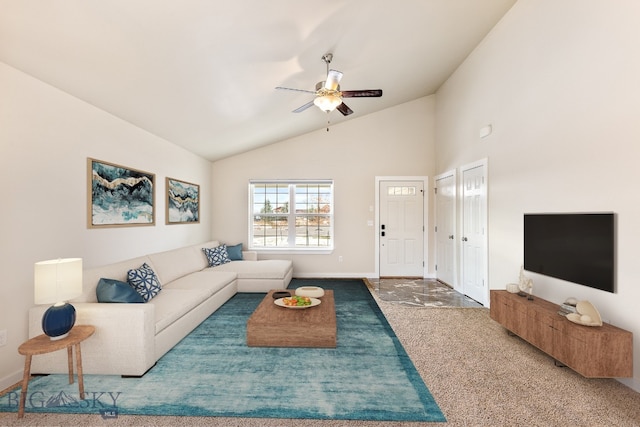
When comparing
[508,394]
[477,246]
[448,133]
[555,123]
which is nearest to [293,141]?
[448,133]

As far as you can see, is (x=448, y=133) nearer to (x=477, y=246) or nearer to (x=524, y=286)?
(x=477, y=246)

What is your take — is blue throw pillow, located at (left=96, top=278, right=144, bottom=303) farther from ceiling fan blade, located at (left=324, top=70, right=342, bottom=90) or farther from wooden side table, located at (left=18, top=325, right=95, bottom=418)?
ceiling fan blade, located at (left=324, top=70, right=342, bottom=90)

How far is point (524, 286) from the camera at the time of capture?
2.85 meters

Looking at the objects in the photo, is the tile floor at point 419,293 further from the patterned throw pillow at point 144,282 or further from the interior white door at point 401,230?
the patterned throw pillow at point 144,282

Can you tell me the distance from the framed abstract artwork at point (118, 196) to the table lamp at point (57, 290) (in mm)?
1146

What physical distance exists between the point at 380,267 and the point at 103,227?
4.54m

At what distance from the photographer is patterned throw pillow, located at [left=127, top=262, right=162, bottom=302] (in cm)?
283

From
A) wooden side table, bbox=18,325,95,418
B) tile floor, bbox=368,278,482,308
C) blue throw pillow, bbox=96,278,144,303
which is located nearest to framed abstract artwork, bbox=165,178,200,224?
blue throw pillow, bbox=96,278,144,303

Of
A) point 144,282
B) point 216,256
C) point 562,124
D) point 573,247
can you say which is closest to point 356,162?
point 216,256

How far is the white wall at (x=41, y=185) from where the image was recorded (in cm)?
207

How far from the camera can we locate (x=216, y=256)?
484cm

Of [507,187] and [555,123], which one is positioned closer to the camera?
[555,123]

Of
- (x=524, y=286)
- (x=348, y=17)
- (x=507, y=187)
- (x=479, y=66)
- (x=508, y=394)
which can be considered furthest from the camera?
(x=479, y=66)

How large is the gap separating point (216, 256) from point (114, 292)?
2437 millimetres
